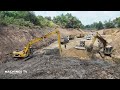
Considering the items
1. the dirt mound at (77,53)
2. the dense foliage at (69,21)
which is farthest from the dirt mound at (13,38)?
the dense foliage at (69,21)

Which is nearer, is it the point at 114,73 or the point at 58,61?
the point at 114,73

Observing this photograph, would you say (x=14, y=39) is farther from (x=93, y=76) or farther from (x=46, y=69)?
(x=93, y=76)

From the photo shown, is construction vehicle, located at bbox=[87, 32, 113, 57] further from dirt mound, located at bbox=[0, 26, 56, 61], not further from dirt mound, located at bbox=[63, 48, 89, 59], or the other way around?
dirt mound, located at bbox=[0, 26, 56, 61]

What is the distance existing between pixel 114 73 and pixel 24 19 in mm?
11892


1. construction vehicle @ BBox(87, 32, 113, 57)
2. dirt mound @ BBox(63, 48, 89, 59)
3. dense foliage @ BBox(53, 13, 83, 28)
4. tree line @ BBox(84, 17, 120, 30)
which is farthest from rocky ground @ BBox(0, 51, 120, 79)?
dense foliage @ BBox(53, 13, 83, 28)

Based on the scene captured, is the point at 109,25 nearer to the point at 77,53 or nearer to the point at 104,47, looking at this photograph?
the point at 104,47

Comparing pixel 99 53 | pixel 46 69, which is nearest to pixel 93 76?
pixel 46 69

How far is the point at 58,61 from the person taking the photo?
13992 mm

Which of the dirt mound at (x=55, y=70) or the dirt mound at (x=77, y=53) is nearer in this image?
the dirt mound at (x=55, y=70)

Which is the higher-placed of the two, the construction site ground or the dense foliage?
the dense foliage

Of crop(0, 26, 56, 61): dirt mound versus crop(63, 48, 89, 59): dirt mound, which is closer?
crop(0, 26, 56, 61): dirt mound

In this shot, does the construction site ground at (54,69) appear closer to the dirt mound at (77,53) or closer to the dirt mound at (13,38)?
the dirt mound at (77,53)
